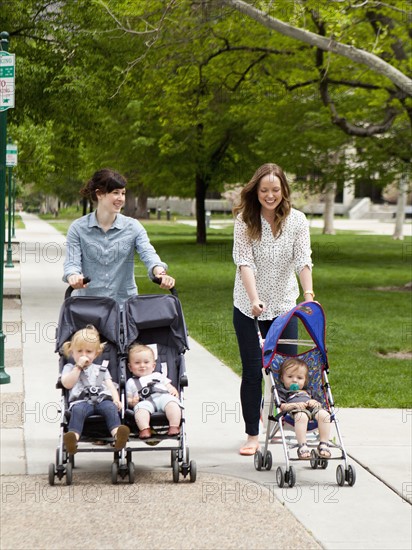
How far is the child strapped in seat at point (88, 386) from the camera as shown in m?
6.50

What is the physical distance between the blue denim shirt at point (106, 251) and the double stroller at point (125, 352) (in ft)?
0.71

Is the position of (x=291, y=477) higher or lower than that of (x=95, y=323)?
lower

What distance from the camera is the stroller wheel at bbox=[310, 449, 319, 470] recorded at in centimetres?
675

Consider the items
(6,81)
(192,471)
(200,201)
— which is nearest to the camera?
(192,471)

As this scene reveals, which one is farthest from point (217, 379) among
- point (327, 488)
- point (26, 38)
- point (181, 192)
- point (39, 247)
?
point (181, 192)

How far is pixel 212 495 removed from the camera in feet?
21.1

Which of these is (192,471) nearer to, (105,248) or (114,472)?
(114,472)

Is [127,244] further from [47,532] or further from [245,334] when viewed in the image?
[47,532]

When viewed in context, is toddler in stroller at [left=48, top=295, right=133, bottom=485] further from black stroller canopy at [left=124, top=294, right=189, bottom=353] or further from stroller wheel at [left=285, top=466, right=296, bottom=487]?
stroller wheel at [left=285, top=466, right=296, bottom=487]

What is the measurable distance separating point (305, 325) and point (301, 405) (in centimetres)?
52

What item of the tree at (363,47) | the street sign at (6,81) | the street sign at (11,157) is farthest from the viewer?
the street sign at (11,157)

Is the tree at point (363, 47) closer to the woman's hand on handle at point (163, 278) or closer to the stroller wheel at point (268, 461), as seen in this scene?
the woman's hand on handle at point (163, 278)

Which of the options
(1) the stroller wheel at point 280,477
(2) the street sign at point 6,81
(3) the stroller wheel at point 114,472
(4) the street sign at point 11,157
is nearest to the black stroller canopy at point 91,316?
(3) the stroller wheel at point 114,472

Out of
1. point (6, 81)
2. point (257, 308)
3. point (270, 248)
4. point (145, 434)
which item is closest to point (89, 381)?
point (145, 434)
